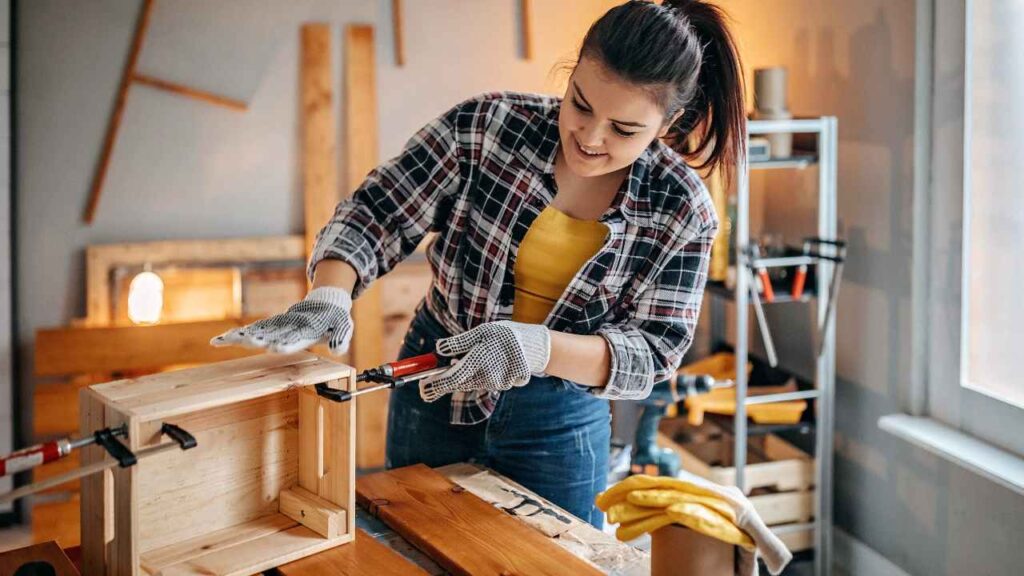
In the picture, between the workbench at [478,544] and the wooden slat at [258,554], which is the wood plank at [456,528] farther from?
the wooden slat at [258,554]

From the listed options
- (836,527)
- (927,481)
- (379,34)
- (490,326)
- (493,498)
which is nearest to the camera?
(490,326)

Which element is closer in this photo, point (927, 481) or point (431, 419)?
point (431, 419)

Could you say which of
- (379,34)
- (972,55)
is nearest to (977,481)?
(972,55)

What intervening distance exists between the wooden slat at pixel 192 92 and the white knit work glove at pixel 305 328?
7.00 ft

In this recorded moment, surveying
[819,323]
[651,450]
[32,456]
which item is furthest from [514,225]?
[819,323]

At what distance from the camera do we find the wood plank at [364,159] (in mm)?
3596

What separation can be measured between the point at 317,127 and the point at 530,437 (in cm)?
214

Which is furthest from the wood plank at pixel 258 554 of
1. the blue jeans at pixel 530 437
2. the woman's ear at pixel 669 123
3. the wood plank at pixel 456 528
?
the woman's ear at pixel 669 123

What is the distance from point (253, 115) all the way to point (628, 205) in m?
2.21

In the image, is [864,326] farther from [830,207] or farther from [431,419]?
[431,419]

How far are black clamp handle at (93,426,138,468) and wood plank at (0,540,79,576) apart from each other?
223 millimetres

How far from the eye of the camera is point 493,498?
1.59 m

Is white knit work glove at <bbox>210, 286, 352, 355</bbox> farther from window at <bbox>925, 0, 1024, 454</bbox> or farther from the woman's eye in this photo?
window at <bbox>925, 0, 1024, 454</bbox>

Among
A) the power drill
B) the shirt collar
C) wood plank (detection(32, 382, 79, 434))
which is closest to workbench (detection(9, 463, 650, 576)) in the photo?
the shirt collar
